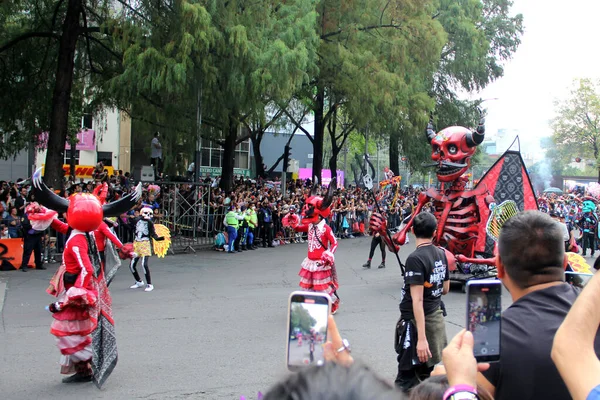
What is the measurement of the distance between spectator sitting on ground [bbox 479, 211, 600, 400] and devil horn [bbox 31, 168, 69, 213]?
5297 millimetres

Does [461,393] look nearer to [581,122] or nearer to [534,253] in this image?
[534,253]

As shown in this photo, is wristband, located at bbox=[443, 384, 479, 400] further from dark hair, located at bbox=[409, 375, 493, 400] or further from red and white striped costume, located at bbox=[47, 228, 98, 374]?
red and white striped costume, located at bbox=[47, 228, 98, 374]

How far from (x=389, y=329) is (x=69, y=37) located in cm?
1118

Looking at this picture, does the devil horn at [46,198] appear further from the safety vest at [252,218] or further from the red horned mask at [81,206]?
the safety vest at [252,218]

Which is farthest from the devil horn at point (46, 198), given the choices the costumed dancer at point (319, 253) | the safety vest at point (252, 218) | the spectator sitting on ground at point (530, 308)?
the safety vest at point (252, 218)

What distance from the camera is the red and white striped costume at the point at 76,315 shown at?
6215mm

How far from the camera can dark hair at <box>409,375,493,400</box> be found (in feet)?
7.04

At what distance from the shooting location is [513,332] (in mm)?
2336

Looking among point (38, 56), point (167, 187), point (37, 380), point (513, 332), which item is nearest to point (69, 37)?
point (38, 56)

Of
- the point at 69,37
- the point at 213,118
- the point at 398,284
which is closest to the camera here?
the point at 398,284

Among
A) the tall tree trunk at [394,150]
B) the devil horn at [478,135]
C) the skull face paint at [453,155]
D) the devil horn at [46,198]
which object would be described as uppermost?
the tall tree trunk at [394,150]

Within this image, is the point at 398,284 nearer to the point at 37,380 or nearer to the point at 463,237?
the point at 463,237

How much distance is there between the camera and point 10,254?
13.6 metres

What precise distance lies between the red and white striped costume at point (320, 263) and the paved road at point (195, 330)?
573 millimetres
